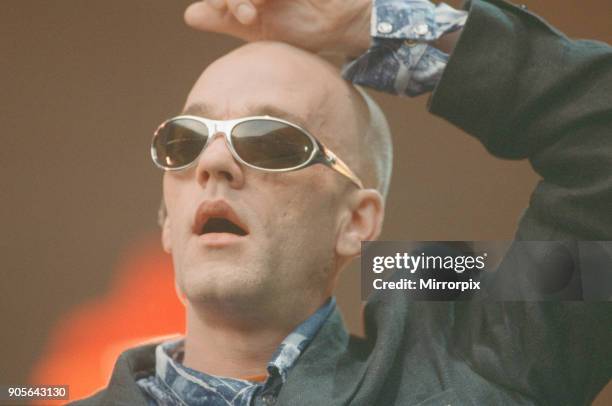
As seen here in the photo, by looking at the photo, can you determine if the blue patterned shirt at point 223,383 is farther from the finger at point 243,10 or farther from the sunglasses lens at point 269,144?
the finger at point 243,10

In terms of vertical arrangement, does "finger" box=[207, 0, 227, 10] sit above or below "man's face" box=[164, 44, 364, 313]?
above

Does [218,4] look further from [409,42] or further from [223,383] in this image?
[223,383]

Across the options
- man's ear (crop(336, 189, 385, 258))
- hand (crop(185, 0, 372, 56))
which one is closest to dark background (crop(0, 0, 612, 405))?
man's ear (crop(336, 189, 385, 258))

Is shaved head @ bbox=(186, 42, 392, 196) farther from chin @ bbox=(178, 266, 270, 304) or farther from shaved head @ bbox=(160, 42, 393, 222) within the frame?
chin @ bbox=(178, 266, 270, 304)

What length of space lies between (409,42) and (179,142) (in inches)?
17.3

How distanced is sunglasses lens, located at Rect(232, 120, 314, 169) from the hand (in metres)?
0.21

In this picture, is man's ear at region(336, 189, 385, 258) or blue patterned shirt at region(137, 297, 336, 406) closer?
blue patterned shirt at region(137, 297, 336, 406)

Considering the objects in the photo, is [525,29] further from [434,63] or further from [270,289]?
[270,289]

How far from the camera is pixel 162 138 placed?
167 centimetres

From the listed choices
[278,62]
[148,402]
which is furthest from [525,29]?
[148,402]

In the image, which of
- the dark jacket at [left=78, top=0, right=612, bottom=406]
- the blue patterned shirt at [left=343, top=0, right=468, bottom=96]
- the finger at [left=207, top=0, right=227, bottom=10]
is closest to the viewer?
the dark jacket at [left=78, top=0, right=612, bottom=406]

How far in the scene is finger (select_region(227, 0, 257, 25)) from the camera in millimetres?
1686

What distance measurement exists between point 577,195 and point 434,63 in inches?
13.1

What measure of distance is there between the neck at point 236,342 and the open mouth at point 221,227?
0.13 meters
